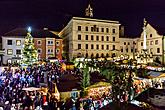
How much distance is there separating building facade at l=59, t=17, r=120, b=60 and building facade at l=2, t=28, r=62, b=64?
3.57 meters

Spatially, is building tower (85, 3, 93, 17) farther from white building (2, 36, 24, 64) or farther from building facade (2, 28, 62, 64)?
white building (2, 36, 24, 64)

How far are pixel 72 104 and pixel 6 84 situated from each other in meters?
7.40

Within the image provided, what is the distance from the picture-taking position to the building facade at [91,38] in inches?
2211

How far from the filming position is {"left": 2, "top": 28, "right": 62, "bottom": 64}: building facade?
53688 mm

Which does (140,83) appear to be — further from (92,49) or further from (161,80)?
(92,49)

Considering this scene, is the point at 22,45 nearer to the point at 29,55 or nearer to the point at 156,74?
the point at 29,55

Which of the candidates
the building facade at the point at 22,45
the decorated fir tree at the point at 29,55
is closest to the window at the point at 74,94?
the decorated fir tree at the point at 29,55

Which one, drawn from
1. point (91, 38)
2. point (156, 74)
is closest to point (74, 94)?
point (156, 74)

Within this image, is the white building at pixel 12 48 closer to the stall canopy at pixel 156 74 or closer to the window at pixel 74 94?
the stall canopy at pixel 156 74

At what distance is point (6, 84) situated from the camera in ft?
66.6

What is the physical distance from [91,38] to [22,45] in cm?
1549

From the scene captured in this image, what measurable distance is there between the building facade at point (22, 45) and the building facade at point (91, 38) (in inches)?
141

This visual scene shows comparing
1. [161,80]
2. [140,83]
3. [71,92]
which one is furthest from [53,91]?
[161,80]

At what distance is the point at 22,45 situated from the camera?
180ft
